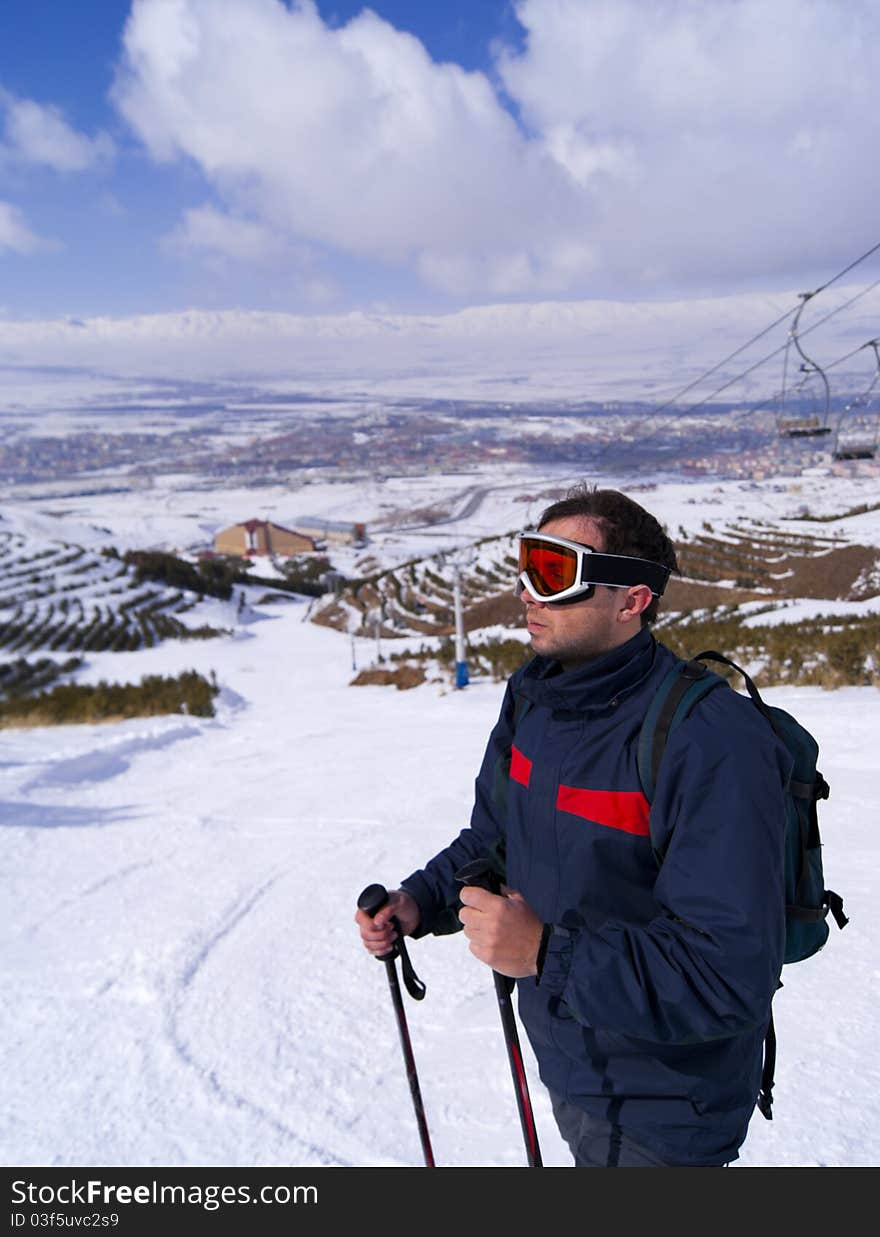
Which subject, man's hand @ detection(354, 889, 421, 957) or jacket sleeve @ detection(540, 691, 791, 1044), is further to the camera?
man's hand @ detection(354, 889, 421, 957)

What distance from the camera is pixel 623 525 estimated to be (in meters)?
1.67

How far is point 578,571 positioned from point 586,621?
11 cm

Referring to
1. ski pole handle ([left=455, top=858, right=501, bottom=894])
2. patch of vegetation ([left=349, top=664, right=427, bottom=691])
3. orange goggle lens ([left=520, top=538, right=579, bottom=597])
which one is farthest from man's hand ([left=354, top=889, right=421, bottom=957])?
patch of vegetation ([left=349, top=664, right=427, bottom=691])

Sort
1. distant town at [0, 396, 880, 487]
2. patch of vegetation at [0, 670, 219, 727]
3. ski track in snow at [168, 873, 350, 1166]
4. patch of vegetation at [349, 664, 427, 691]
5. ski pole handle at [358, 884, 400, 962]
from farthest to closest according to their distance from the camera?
distant town at [0, 396, 880, 487] < patch of vegetation at [349, 664, 427, 691] < patch of vegetation at [0, 670, 219, 727] < ski track in snow at [168, 873, 350, 1166] < ski pole handle at [358, 884, 400, 962]

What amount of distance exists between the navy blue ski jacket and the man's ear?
53 millimetres

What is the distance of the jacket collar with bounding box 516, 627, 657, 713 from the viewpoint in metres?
1.54

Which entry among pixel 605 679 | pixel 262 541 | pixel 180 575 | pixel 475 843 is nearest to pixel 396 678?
pixel 475 843

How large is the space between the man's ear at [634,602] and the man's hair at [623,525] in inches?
2.1

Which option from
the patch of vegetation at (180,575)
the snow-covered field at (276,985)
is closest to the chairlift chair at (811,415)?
the snow-covered field at (276,985)

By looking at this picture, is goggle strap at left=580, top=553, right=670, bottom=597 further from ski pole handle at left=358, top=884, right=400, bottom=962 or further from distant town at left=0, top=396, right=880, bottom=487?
distant town at left=0, top=396, right=880, bottom=487

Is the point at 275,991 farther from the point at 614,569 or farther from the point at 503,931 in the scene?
the point at 614,569

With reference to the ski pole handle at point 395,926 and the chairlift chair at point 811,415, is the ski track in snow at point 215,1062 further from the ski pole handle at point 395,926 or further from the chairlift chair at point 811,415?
the chairlift chair at point 811,415

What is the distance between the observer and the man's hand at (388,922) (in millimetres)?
1841

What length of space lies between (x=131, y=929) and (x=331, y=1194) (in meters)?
3.20
